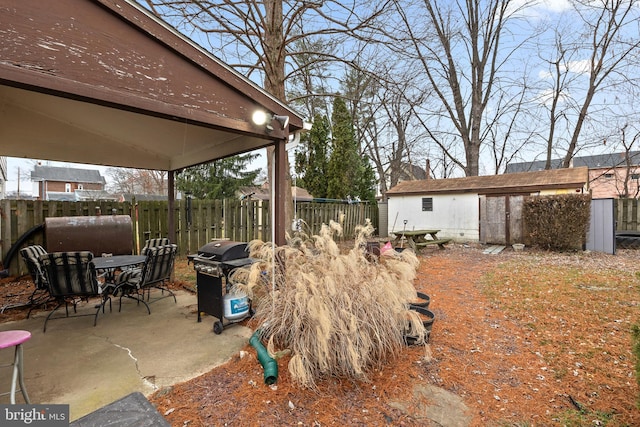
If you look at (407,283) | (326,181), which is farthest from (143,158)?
(326,181)

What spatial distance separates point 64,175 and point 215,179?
31.5 metres

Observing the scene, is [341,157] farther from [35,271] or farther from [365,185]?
[35,271]

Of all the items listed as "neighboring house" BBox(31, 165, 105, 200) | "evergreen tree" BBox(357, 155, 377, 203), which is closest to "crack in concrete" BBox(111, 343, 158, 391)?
"evergreen tree" BBox(357, 155, 377, 203)

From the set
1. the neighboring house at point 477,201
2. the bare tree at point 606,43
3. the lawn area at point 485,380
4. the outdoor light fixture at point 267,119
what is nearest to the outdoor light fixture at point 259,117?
the outdoor light fixture at point 267,119

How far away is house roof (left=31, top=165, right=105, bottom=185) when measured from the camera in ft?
111

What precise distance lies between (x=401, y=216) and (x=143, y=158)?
35.0 ft

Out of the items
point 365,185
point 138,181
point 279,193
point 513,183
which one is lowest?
point 279,193

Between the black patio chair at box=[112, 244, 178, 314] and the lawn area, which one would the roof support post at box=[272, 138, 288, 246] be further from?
the black patio chair at box=[112, 244, 178, 314]

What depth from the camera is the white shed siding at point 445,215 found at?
37.2 ft

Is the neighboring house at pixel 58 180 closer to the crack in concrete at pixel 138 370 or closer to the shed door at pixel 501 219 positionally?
the crack in concrete at pixel 138 370

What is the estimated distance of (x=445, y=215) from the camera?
1209cm

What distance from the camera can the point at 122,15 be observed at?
224 cm

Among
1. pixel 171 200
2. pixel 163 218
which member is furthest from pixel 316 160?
pixel 171 200

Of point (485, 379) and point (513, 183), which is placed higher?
point (513, 183)
